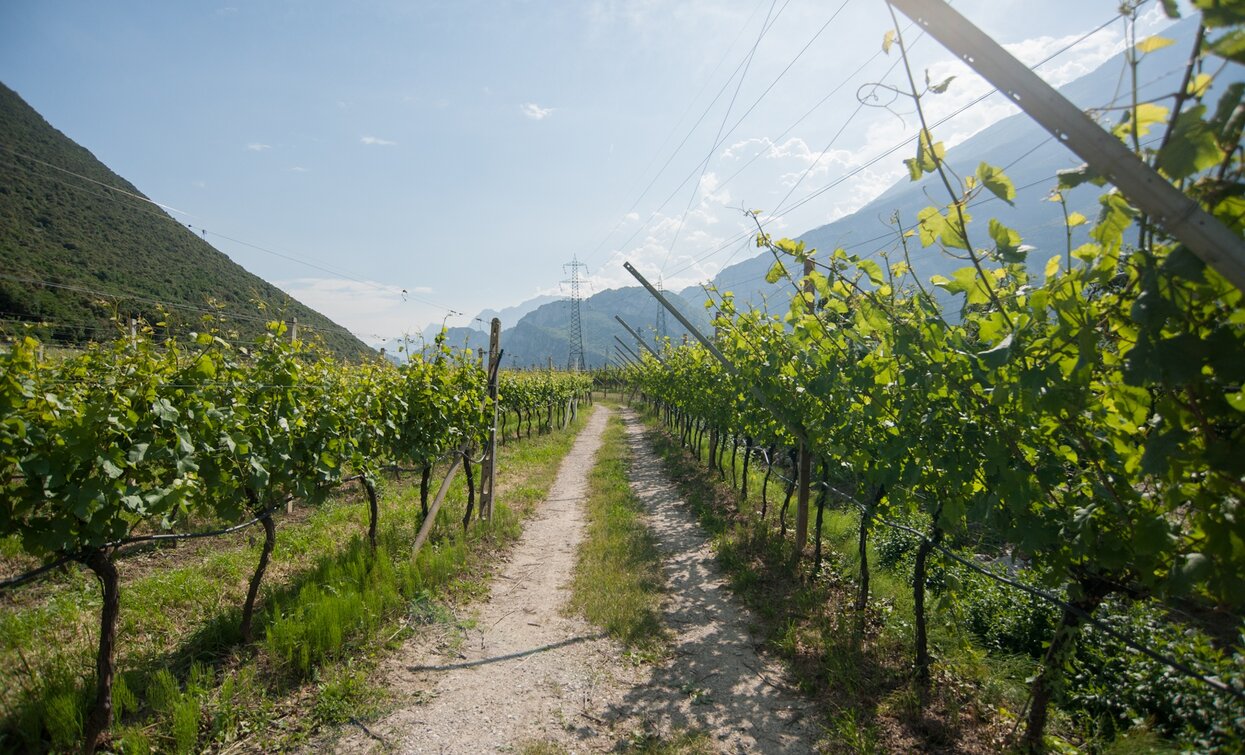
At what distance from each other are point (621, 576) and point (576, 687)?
2.33m

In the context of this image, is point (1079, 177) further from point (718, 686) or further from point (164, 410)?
point (164, 410)

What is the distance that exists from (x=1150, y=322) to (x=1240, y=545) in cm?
84

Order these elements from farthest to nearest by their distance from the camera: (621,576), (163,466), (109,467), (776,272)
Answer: (621,576)
(776,272)
(163,466)
(109,467)

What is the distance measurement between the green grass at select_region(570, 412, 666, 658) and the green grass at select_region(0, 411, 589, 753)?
144cm

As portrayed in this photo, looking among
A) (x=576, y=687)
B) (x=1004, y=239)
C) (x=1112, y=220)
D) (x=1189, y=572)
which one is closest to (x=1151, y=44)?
(x=1112, y=220)

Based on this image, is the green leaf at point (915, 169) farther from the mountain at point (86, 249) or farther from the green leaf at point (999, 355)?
the mountain at point (86, 249)

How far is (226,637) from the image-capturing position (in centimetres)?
459

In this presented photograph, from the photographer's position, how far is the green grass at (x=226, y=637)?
347 centimetres

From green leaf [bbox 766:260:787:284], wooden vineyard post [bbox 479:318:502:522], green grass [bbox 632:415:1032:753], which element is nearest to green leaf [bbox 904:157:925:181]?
green leaf [bbox 766:260:787:284]

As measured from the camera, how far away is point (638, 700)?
14.5ft

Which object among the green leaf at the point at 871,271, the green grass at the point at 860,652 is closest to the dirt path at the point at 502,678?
the green grass at the point at 860,652

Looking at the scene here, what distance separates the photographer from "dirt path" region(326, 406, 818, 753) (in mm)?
3906

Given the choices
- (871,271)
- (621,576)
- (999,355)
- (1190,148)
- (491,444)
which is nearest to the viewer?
(1190,148)

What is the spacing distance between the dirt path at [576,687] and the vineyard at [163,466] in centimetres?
98
